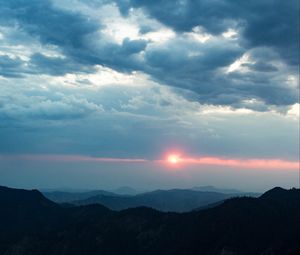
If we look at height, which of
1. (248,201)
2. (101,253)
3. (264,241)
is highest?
(248,201)

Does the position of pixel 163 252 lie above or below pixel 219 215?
below

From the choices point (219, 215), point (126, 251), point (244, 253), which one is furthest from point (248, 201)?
point (126, 251)

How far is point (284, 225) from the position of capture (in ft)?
535

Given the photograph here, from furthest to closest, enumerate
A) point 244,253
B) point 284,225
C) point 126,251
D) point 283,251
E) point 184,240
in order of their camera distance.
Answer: point 126,251 < point 184,240 < point 284,225 < point 244,253 < point 283,251

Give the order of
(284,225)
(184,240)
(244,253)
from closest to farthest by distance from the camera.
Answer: (244,253) → (284,225) → (184,240)

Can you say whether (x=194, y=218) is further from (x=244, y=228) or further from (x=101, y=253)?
(x=101, y=253)

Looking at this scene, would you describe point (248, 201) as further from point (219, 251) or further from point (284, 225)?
point (219, 251)

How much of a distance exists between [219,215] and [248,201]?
70.6 feet

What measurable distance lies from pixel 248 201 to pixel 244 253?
160 feet

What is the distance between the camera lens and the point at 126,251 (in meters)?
196

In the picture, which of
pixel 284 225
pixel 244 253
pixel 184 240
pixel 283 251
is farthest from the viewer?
pixel 184 240

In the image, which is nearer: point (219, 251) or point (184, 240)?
point (219, 251)

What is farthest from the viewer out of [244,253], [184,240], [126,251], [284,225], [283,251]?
[126,251]

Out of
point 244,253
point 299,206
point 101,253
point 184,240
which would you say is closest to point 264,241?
point 244,253
